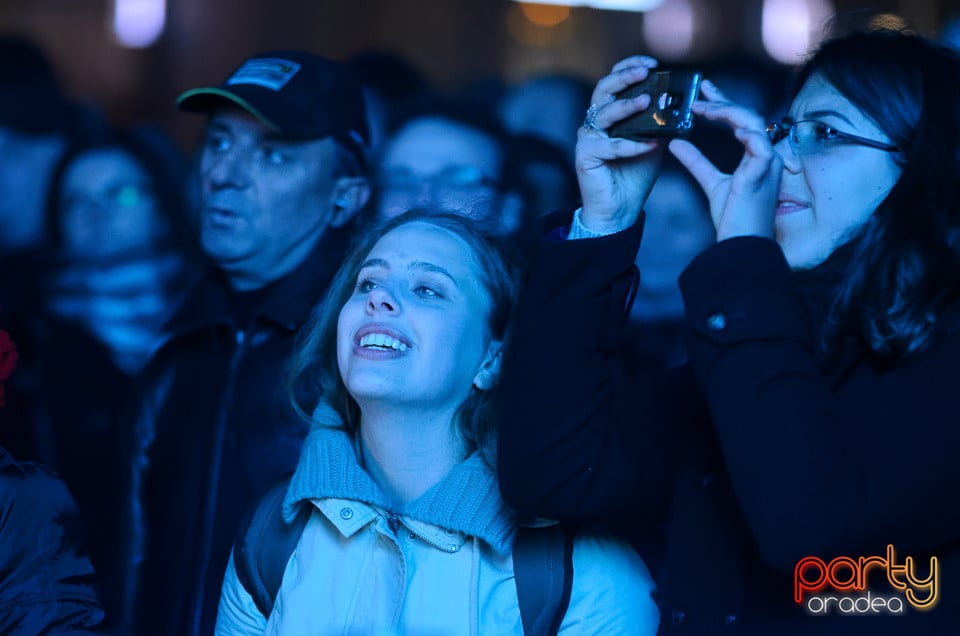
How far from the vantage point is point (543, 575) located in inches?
76.9

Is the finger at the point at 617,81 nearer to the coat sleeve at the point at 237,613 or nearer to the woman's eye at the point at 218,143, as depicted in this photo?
the coat sleeve at the point at 237,613

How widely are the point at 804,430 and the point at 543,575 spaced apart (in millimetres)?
584

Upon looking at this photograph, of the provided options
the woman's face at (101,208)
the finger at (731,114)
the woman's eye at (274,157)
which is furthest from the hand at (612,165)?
the woman's face at (101,208)

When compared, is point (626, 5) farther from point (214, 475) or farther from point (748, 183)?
point (748, 183)

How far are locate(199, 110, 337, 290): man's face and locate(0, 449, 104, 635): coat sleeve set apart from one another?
973mm

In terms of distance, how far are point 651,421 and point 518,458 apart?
28cm

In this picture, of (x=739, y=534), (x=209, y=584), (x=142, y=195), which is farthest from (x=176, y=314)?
(x=739, y=534)

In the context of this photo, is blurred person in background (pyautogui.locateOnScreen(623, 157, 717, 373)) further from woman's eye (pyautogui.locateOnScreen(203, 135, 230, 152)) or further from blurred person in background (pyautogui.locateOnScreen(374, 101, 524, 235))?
woman's eye (pyautogui.locateOnScreen(203, 135, 230, 152))

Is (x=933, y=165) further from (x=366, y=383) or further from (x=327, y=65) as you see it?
(x=327, y=65)

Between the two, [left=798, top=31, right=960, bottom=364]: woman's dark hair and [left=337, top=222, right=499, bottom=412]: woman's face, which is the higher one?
[left=798, top=31, right=960, bottom=364]: woman's dark hair

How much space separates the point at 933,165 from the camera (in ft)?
5.91

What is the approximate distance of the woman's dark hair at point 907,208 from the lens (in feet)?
5.60

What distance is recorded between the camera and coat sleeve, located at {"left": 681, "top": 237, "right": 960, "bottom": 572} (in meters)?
1.57

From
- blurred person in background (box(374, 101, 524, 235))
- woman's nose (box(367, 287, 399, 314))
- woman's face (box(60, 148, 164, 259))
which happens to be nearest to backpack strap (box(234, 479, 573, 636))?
woman's nose (box(367, 287, 399, 314))
